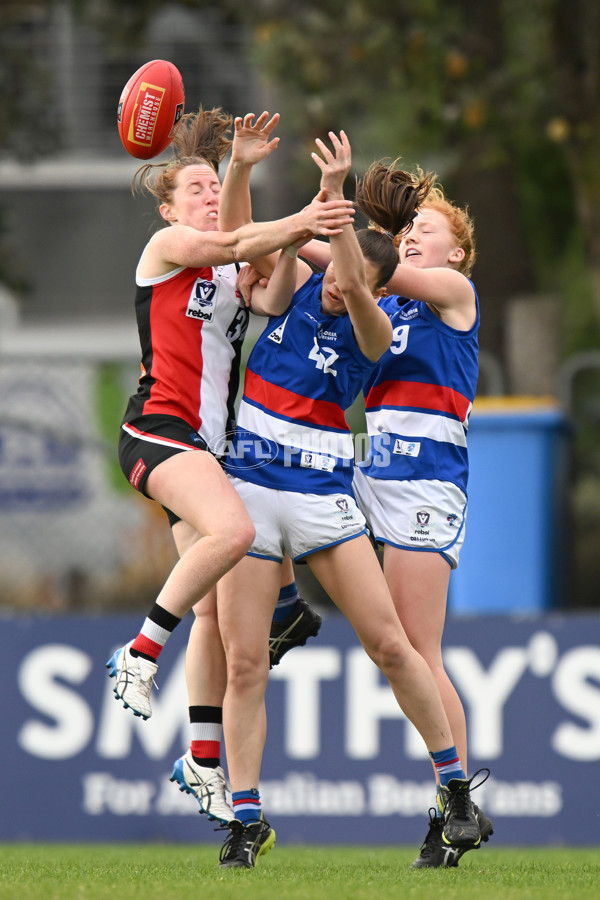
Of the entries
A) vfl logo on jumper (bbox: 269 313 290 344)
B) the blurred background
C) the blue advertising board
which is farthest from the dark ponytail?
the blurred background

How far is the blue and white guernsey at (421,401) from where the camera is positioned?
502 centimetres

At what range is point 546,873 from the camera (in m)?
5.02

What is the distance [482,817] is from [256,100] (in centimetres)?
1220

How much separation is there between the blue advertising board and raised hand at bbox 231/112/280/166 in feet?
11.5

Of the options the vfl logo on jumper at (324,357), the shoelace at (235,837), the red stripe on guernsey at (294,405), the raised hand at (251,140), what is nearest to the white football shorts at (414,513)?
the red stripe on guernsey at (294,405)

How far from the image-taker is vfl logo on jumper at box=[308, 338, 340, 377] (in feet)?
15.4

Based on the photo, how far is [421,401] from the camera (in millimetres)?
5035

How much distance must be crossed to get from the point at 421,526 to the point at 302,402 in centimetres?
69

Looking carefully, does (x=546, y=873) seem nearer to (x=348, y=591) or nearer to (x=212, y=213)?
(x=348, y=591)

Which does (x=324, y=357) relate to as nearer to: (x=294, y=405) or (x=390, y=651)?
(x=294, y=405)

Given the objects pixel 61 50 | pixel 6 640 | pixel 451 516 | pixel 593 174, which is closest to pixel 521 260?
pixel 593 174

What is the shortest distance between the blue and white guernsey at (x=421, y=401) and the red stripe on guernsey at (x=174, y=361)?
0.75 m

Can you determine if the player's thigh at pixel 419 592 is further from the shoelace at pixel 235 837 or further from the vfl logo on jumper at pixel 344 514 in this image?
the shoelace at pixel 235 837

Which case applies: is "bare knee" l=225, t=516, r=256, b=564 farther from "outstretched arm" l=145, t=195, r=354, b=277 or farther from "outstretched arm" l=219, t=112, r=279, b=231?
"outstretched arm" l=219, t=112, r=279, b=231
